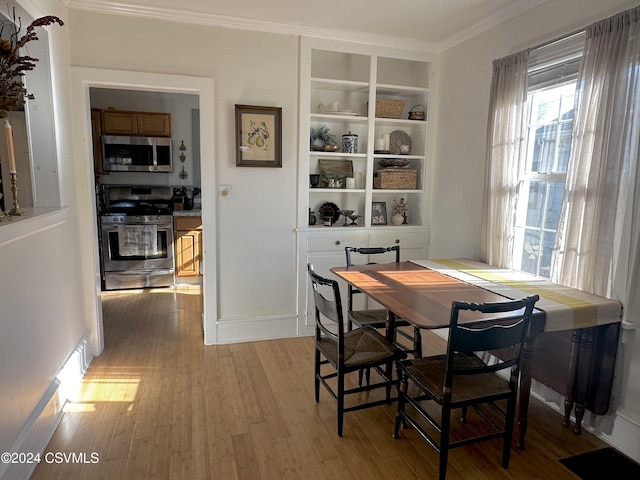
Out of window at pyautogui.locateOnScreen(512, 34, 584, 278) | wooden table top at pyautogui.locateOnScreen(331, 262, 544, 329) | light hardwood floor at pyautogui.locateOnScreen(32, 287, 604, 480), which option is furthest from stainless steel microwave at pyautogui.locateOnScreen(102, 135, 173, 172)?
window at pyautogui.locateOnScreen(512, 34, 584, 278)

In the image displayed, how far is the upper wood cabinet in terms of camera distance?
198 inches

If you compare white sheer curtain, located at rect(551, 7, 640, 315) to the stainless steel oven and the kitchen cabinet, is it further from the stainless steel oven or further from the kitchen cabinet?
the stainless steel oven

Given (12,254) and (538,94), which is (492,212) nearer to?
(538,94)

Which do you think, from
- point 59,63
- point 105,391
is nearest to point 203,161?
point 59,63

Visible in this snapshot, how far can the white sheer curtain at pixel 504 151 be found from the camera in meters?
2.76

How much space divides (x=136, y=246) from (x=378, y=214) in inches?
120

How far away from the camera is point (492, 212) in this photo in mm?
2992

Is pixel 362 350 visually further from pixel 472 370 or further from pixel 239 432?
pixel 239 432

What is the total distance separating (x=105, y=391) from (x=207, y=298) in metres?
1.00

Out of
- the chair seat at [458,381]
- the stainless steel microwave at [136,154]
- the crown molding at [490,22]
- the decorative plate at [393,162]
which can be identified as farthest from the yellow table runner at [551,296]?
the stainless steel microwave at [136,154]

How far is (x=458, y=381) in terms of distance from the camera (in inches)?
79.0

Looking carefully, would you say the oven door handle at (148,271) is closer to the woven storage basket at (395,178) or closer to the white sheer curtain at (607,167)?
the woven storage basket at (395,178)

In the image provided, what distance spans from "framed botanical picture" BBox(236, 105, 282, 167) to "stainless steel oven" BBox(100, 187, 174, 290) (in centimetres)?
228

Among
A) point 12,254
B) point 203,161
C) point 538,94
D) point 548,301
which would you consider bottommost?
point 548,301
